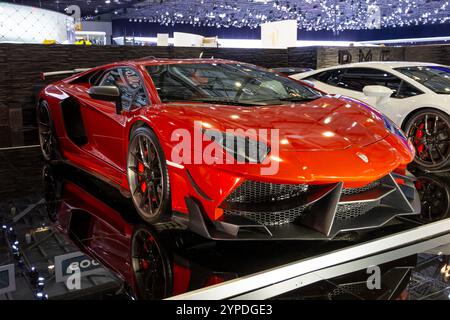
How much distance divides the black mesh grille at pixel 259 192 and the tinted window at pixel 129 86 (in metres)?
0.97

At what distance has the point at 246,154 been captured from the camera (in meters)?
2.32

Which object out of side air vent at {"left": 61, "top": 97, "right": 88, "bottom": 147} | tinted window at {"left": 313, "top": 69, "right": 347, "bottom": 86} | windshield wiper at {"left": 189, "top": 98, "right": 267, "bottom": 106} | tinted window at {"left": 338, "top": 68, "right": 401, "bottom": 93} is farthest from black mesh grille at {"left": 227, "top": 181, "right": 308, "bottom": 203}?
tinted window at {"left": 313, "top": 69, "right": 347, "bottom": 86}

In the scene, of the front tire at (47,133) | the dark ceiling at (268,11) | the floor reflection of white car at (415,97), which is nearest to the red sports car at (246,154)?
the front tire at (47,133)

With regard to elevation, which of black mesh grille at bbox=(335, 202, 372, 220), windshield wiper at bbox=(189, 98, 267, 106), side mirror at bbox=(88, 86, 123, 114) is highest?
side mirror at bbox=(88, 86, 123, 114)

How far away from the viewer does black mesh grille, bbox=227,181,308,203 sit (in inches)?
91.7

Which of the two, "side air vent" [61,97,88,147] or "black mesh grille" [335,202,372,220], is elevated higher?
"side air vent" [61,97,88,147]

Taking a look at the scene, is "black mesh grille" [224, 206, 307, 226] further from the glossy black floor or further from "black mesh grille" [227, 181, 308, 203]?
the glossy black floor

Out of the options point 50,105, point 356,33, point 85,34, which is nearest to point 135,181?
point 50,105

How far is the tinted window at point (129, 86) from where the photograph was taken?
3045 mm

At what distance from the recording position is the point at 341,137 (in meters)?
2.55

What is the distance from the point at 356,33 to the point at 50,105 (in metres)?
30.8

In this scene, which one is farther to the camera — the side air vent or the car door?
the side air vent
